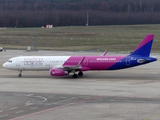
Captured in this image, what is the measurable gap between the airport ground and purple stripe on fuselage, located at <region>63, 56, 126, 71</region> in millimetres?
1630

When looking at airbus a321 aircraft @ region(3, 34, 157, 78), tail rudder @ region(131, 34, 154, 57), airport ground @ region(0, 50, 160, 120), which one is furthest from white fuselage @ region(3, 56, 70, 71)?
tail rudder @ region(131, 34, 154, 57)

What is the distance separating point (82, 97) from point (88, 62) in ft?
48.4

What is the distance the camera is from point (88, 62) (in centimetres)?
5025

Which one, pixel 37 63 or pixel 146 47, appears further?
pixel 37 63

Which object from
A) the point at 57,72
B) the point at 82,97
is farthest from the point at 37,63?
the point at 82,97

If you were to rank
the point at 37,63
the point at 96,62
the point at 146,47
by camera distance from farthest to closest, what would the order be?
the point at 37,63 < the point at 96,62 < the point at 146,47

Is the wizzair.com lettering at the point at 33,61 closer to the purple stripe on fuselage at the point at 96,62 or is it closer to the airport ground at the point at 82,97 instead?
the airport ground at the point at 82,97

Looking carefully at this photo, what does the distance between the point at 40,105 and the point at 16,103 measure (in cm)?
260

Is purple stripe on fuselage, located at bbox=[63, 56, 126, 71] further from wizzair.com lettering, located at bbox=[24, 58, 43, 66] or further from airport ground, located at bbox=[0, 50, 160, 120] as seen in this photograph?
wizzair.com lettering, located at bbox=[24, 58, 43, 66]

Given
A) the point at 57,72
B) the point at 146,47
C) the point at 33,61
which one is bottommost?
the point at 57,72

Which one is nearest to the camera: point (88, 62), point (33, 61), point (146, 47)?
point (146, 47)

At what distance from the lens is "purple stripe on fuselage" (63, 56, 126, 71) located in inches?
1962

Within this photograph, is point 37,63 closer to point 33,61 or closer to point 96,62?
point 33,61

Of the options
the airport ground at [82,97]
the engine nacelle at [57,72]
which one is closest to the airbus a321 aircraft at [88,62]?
the engine nacelle at [57,72]
